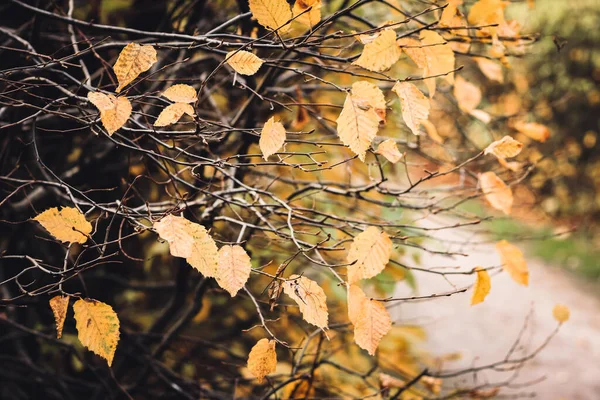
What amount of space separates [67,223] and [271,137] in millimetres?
480

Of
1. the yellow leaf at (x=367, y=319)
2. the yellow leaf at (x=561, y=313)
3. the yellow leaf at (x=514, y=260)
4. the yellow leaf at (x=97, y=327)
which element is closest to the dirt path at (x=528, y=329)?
the yellow leaf at (x=561, y=313)

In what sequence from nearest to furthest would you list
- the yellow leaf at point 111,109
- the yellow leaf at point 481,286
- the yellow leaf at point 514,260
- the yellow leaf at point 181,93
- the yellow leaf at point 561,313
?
the yellow leaf at point 111,109
the yellow leaf at point 181,93
the yellow leaf at point 481,286
the yellow leaf at point 514,260
the yellow leaf at point 561,313

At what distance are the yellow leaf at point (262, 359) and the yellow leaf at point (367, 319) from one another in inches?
7.6

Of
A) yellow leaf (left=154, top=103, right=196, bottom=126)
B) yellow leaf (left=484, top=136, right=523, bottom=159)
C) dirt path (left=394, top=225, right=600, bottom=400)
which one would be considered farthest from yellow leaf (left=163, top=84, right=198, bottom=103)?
dirt path (left=394, top=225, right=600, bottom=400)

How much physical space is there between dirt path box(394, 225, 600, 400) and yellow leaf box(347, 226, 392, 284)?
3.19 m

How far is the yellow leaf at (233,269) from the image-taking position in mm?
979

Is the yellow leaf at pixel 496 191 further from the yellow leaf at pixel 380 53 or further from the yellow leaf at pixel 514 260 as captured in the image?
the yellow leaf at pixel 380 53

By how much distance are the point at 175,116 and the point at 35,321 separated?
1.42 meters

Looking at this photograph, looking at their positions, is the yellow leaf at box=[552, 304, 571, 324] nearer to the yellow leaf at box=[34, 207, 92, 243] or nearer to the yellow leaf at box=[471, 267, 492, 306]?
the yellow leaf at box=[471, 267, 492, 306]

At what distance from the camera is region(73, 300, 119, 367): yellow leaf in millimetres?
996

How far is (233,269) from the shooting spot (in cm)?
100

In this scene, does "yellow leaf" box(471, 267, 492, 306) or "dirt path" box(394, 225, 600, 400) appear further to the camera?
"dirt path" box(394, 225, 600, 400)

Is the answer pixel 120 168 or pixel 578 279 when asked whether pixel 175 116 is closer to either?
pixel 120 168

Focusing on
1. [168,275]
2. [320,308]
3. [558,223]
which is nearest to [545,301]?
[558,223]
